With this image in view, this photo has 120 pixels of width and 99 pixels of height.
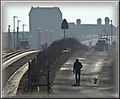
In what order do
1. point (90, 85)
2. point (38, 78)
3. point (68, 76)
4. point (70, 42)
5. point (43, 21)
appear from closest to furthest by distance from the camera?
point (90, 85) < point (38, 78) < point (68, 76) < point (70, 42) < point (43, 21)

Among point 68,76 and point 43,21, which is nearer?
point 68,76

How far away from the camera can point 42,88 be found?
2125 cm

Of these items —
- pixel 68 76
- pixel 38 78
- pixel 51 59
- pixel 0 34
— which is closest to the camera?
pixel 0 34

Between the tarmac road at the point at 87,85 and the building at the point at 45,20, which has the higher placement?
the building at the point at 45,20

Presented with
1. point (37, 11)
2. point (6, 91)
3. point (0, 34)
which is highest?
point (37, 11)

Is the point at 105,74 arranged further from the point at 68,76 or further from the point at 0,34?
the point at 0,34

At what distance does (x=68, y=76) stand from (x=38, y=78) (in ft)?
8.13

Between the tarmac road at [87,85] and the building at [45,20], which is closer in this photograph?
the tarmac road at [87,85]

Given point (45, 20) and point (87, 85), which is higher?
point (45, 20)

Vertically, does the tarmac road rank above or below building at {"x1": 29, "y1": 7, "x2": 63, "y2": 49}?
below

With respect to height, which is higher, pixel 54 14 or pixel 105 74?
pixel 54 14

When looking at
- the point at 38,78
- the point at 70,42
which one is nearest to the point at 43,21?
the point at 70,42

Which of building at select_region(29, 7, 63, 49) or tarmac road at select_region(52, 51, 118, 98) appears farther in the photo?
building at select_region(29, 7, 63, 49)

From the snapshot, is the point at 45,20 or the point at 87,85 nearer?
the point at 87,85
